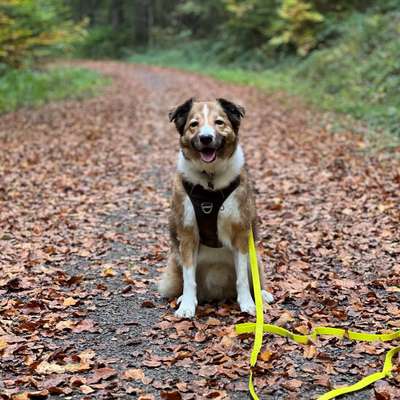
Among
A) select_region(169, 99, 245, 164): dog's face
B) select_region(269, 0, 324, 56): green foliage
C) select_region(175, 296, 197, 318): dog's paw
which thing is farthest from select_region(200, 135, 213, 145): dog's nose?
select_region(269, 0, 324, 56): green foliage

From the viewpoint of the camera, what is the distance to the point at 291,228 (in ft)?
26.9

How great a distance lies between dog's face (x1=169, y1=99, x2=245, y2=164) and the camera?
15.8 ft

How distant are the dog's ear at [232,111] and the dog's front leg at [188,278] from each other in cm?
111

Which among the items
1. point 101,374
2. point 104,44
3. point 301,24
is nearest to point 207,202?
point 101,374

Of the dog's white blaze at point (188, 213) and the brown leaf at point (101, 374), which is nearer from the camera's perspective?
the brown leaf at point (101, 374)

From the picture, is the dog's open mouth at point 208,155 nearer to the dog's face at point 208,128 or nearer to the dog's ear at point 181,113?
the dog's face at point 208,128

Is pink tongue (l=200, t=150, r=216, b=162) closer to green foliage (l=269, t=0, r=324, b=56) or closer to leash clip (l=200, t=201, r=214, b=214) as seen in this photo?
leash clip (l=200, t=201, r=214, b=214)

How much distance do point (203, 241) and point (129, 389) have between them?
159cm

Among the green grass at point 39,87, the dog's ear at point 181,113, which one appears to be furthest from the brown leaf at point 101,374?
the green grass at point 39,87

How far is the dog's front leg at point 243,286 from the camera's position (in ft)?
17.1

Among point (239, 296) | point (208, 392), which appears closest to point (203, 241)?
point (239, 296)

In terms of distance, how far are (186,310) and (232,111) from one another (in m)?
1.88

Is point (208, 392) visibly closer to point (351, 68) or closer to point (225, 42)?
point (351, 68)

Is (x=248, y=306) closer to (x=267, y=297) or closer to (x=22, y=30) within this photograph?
(x=267, y=297)
